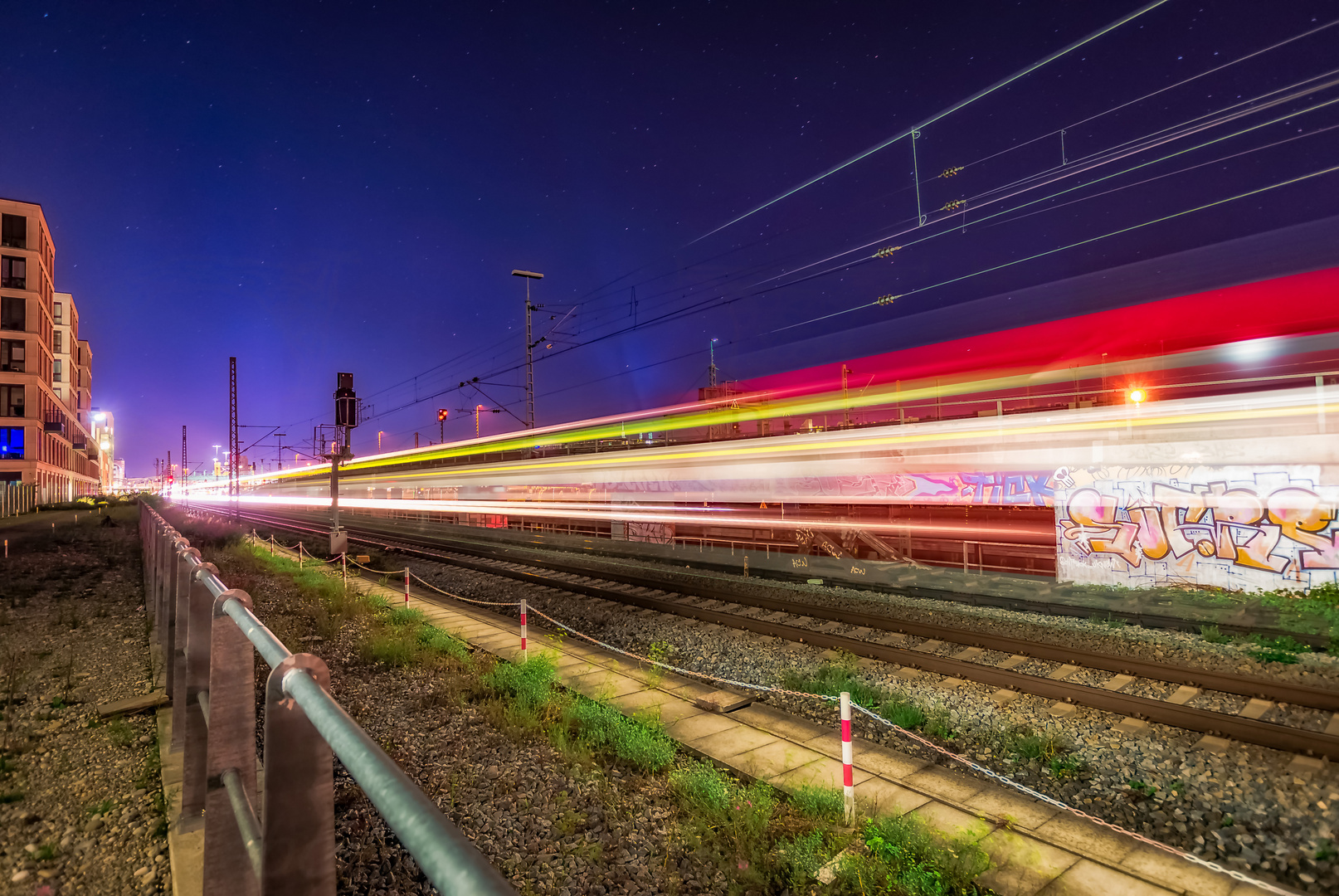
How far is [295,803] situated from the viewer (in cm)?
135

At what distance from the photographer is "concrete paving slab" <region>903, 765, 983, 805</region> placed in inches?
244

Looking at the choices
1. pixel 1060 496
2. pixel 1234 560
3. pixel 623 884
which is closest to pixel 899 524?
pixel 1060 496

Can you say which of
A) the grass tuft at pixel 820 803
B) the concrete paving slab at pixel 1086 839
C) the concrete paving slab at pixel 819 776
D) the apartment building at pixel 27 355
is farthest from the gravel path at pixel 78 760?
the apartment building at pixel 27 355

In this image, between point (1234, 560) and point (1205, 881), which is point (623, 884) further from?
point (1234, 560)

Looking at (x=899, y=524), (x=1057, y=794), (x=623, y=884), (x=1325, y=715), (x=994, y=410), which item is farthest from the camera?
(x=899, y=524)

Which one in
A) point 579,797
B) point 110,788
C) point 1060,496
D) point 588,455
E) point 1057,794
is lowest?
point 1057,794

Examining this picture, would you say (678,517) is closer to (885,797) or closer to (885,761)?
(885,761)

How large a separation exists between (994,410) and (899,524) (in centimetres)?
545

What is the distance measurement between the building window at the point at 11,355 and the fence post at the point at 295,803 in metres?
79.2

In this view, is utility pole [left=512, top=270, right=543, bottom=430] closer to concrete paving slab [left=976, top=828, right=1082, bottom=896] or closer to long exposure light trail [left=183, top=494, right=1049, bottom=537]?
long exposure light trail [left=183, top=494, right=1049, bottom=537]

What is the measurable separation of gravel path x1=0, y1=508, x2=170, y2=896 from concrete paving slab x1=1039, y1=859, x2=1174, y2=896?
6.05m

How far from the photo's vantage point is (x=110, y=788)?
509 cm

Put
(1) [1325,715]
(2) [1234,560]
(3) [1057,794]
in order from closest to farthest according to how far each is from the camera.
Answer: (3) [1057,794] → (1) [1325,715] → (2) [1234,560]

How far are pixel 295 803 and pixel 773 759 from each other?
253 inches
